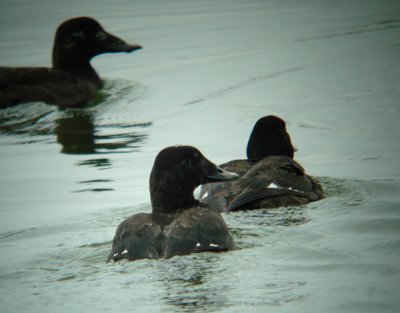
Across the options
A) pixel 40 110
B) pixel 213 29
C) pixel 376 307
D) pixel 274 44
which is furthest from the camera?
pixel 213 29

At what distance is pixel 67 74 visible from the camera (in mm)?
17688

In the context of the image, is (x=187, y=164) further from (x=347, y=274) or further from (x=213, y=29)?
(x=213, y=29)

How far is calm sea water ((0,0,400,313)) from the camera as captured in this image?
804 centimetres

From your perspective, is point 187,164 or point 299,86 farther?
point 299,86

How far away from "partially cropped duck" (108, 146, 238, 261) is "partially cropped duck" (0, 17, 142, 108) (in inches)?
303

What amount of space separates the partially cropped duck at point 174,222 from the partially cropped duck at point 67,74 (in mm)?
7686

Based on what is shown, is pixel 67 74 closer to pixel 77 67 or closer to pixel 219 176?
pixel 77 67

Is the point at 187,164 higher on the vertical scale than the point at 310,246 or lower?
higher

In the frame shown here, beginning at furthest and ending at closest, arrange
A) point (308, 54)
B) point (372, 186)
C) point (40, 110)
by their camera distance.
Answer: point (308, 54) < point (40, 110) < point (372, 186)

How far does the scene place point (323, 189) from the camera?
11312 millimetres

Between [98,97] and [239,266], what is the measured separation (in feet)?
31.4

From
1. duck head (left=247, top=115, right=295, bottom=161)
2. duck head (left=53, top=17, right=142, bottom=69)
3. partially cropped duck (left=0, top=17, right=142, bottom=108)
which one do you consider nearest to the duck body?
duck head (left=247, top=115, right=295, bottom=161)

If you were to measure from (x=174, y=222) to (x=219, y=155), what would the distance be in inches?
198

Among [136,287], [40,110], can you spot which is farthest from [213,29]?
[136,287]
